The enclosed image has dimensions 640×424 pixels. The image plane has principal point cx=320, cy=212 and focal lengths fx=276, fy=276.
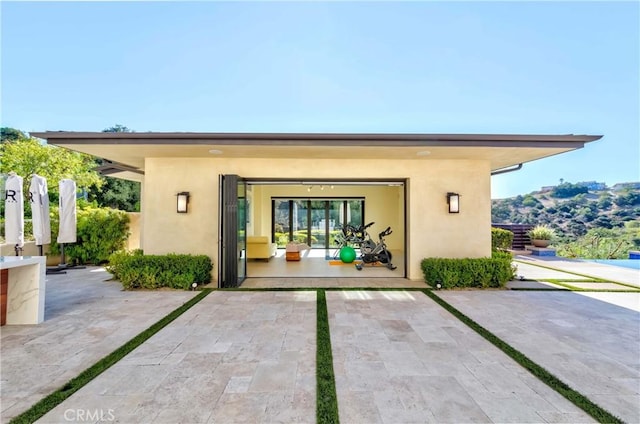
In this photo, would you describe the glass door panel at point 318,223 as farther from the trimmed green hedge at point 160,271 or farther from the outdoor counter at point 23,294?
the outdoor counter at point 23,294

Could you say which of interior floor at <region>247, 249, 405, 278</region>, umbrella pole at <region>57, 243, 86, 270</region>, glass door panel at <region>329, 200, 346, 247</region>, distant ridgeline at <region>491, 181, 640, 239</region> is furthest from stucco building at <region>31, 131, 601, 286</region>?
distant ridgeline at <region>491, 181, 640, 239</region>

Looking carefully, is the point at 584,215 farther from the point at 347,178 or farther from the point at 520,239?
the point at 347,178

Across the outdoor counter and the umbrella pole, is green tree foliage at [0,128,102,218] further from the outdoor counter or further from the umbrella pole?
the outdoor counter

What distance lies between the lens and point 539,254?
10062 millimetres

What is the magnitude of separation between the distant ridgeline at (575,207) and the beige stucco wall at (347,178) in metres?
13.2

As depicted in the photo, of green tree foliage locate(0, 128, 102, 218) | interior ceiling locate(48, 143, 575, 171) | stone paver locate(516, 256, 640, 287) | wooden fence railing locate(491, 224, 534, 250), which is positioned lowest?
stone paver locate(516, 256, 640, 287)

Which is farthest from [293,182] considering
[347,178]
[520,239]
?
[520,239]

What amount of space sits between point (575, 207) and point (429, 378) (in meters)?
23.7

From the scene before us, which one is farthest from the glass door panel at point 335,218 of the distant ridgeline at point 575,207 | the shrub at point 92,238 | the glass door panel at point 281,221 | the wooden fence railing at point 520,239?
the distant ridgeline at point 575,207

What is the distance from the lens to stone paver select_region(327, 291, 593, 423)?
198cm

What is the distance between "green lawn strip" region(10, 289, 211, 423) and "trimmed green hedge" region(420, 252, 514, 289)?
462 cm

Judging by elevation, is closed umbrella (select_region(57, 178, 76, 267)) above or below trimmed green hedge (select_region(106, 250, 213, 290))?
above

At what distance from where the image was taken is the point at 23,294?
3594 mm

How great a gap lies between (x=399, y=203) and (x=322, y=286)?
711 cm
